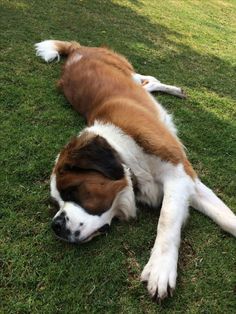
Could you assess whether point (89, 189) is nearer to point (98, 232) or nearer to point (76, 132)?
point (98, 232)

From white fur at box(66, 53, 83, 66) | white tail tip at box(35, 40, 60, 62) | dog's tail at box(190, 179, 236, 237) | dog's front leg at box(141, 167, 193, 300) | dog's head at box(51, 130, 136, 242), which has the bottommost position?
white tail tip at box(35, 40, 60, 62)

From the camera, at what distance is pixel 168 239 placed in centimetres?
337

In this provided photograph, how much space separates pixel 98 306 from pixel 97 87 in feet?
8.02

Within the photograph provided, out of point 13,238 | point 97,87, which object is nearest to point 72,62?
point 97,87

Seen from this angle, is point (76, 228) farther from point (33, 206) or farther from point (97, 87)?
point (97, 87)

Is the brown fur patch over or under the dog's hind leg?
over

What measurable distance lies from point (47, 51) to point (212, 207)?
11.4 ft

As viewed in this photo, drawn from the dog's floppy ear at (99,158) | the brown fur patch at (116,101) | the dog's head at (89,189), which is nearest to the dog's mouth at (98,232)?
the dog's head at (89,189)

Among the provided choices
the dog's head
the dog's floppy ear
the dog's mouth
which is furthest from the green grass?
the dog's floppy ear

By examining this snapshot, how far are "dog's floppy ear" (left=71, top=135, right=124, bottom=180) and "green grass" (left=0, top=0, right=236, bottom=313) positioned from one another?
47 centimetres

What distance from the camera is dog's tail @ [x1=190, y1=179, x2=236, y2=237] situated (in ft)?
→ 12.0

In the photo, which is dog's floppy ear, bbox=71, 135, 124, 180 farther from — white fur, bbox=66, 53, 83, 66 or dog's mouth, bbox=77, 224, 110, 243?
white fur, bbox=66, 53, 83, 66

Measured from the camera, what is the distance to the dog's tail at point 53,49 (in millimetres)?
6229

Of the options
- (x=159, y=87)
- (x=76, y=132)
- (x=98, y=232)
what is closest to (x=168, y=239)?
(x=98, y=232)
